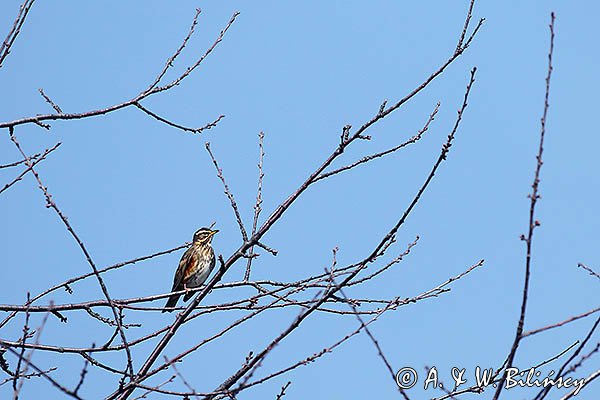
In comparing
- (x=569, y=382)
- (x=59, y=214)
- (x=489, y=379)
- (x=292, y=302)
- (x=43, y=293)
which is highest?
(x=43, y=293)

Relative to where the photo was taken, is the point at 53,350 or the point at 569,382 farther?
the point at 53,350

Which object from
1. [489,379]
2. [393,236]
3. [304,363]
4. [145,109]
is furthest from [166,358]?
[145,109]

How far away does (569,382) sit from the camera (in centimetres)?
409

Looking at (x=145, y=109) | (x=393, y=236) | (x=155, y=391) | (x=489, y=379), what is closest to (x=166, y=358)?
(x=155, y=391)

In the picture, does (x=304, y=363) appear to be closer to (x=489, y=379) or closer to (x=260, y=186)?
(x=489, y=379)

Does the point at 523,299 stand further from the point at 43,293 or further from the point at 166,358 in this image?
the point at 43,293

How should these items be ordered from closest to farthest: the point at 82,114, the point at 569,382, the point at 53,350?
the point at 569,382, the point at 53,350, the point at 82,114

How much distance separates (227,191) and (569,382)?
2727mm

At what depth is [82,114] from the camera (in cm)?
561

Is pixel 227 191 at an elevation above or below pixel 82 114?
below

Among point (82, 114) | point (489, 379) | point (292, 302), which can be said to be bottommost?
point (489, 379)

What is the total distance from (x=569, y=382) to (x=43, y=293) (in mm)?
3212

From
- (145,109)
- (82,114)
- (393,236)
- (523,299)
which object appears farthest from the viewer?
(145,109)

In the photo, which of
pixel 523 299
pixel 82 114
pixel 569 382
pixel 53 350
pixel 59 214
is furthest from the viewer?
pixel 82 114
